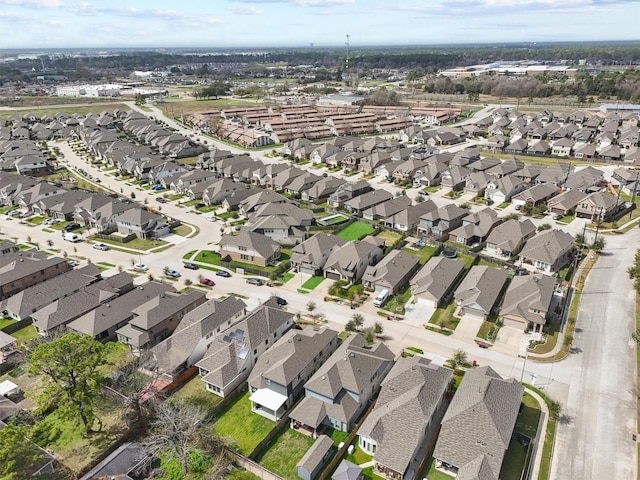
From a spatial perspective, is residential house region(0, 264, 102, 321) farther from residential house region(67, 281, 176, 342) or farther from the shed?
the shed

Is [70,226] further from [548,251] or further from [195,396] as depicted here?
[548,251]

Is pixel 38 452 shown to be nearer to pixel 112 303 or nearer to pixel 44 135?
pixel 112 303

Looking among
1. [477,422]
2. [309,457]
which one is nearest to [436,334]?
[477,422]

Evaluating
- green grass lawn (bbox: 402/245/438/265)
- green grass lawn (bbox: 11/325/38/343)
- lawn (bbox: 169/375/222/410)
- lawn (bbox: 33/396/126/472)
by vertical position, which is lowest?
lawn (bbox: 33/396/126/472)

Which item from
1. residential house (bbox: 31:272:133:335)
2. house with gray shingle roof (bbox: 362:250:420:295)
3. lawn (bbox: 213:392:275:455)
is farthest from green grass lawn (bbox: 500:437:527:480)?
residential house (bbox: 31:272:133:335)

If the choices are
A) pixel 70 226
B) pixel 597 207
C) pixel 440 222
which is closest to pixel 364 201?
pixel 440 222

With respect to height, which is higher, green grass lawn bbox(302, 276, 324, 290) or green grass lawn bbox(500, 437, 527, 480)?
green grass lawn bbox(302, 276, 324, 290)
